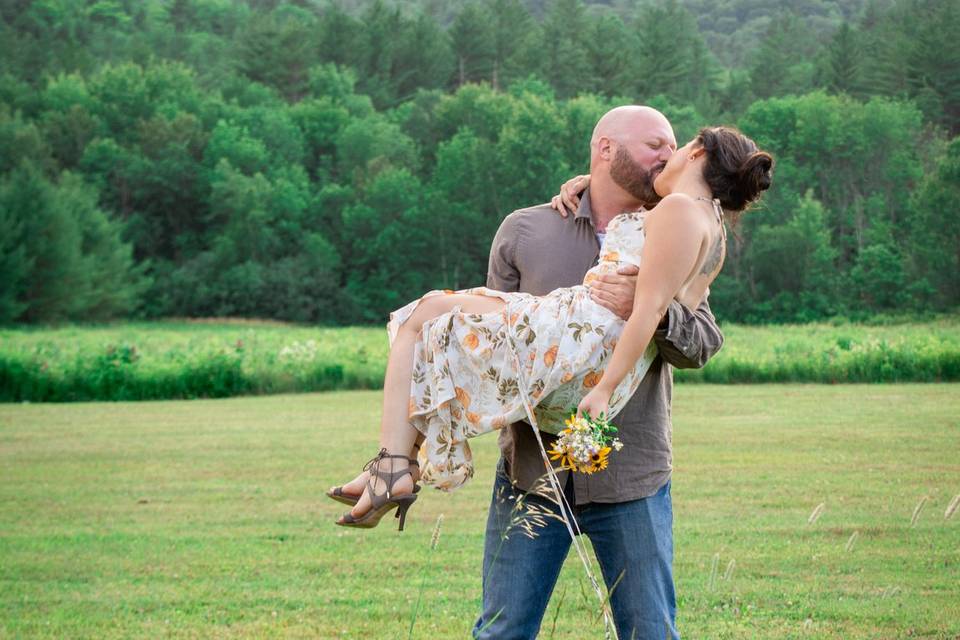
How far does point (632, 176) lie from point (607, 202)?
0.12 m

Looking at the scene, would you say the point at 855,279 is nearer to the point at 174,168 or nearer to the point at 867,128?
the point at 867,128

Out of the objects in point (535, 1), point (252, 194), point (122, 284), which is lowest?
point (122, 284)

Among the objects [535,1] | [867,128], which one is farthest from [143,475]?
→ [535,1]

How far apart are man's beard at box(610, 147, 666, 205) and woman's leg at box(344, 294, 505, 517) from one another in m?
0.55

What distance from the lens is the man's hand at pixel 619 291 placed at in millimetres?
A: 3238

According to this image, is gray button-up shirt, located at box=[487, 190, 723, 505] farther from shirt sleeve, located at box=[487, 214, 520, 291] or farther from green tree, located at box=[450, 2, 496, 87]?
green tree, located at box=[450, 2, 496, 87]

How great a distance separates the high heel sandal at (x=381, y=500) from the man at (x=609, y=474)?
0.37 meters

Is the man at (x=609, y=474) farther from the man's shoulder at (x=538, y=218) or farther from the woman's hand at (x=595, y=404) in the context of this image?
the woman's hand at (x=595, y=404)

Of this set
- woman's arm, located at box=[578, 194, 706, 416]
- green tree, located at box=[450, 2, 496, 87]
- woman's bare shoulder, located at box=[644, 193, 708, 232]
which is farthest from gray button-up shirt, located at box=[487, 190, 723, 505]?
green tree, located at box=[450, 2, 496, 87]

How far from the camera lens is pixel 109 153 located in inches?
2464

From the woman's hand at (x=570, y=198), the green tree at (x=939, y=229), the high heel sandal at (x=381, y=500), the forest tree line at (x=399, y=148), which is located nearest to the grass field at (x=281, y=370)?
the woman's hand at (x=570, y=198)

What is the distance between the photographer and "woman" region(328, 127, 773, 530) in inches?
125

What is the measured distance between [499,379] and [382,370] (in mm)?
19763

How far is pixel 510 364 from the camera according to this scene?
3262 millimetres
